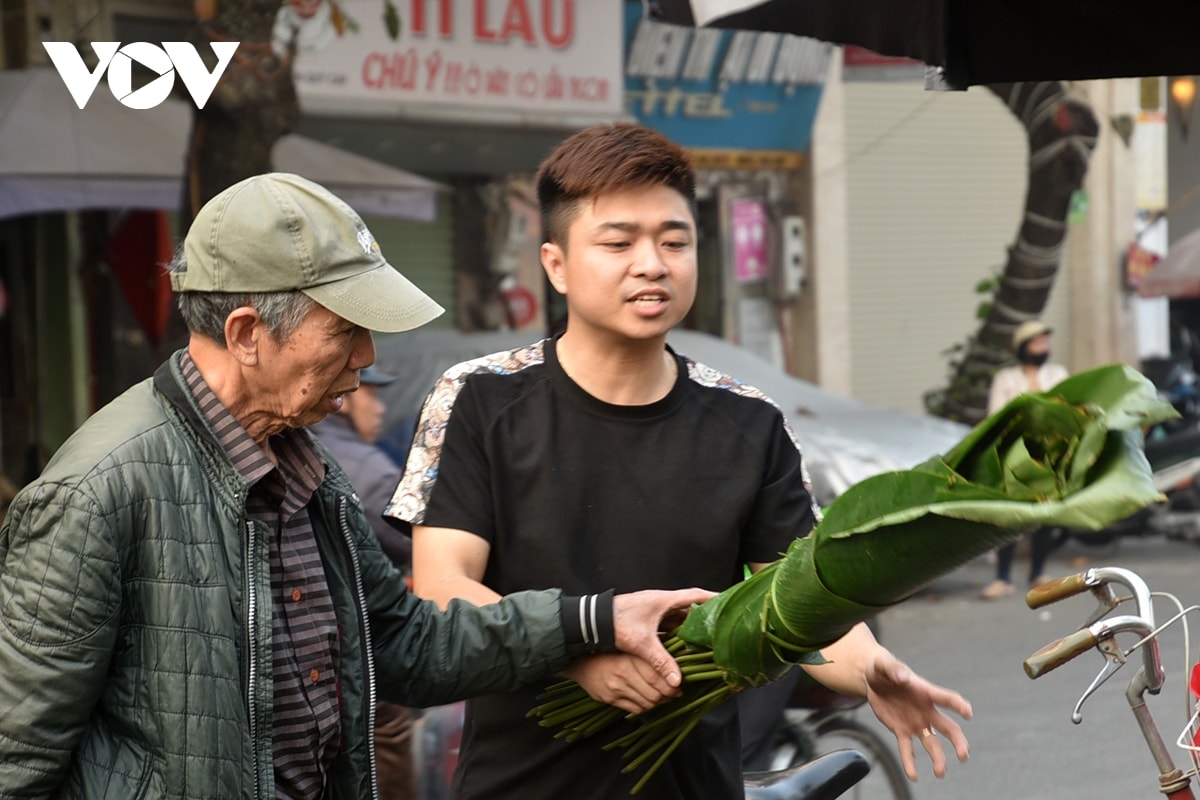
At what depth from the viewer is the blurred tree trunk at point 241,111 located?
8.12 m

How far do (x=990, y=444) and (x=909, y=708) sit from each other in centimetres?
62

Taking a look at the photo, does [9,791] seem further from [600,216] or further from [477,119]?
[477,119]

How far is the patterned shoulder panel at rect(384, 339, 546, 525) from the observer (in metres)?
2.92

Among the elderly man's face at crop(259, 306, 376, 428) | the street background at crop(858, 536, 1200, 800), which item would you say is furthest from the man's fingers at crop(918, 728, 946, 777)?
the street background at crop(858, 536, 1200, 800)

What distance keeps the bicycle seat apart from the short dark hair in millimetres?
1323

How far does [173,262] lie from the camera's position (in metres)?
2.49

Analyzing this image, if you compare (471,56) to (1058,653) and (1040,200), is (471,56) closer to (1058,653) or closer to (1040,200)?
(1040,200)

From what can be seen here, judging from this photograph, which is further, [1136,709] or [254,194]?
[1136,709]

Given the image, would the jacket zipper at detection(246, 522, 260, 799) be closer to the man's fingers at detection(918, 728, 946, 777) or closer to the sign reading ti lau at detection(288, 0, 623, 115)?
the man's fingers at detection(918, 728, 946, 777)

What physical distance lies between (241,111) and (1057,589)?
620cm

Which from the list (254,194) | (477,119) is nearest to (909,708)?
(254,194)

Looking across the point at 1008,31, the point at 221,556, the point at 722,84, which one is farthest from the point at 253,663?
the point at 722,84

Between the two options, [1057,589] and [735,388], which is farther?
[735,388]

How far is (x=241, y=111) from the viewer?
26.7 feet
